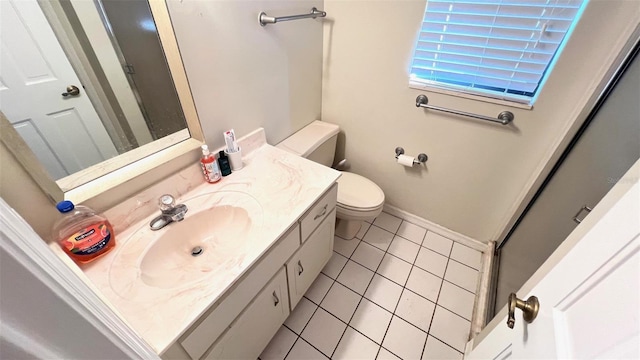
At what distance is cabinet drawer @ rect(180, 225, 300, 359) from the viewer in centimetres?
72

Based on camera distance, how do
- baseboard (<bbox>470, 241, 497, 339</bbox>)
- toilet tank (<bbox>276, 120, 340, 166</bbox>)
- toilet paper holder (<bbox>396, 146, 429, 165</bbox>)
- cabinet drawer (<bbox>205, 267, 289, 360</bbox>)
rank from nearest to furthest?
1. cabinet drawer (<bbox>205, 267, 289, 360</bbox>)
2. baseboard (<bbox>470, 241, 497, 339</bbox>)
3. toilet tank (<bbox>276, 120, 340, 166</bbox>)
4. toilet paper holder (<bbox>396, 146, 429, 165</bbox>)

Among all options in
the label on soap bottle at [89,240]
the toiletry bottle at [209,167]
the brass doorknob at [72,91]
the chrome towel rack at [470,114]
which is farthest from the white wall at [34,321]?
the chrome towel rack at [470,114]

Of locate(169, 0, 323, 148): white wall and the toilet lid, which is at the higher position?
locate(169, 0, 323, 148): white wall

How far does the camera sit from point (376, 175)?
6.37 feet

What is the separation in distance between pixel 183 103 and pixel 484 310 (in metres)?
1.81

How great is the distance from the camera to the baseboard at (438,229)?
1776 mm

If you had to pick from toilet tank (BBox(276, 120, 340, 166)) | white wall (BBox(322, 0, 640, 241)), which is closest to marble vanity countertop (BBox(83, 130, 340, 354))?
toilet tank (BBox(276, 120, 340, 166))

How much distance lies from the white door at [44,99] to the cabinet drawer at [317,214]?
738 millimetres

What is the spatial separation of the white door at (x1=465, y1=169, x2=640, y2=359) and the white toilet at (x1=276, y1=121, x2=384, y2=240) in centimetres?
101

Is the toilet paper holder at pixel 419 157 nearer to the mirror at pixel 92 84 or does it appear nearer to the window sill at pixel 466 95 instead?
the window sill at pixel 466 95

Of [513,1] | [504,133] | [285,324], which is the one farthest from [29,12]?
[504,133]

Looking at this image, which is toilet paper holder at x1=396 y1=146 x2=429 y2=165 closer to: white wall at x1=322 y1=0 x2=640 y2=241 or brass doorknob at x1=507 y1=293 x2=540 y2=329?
white wall at x1=322 y1=0 x2=640 y2=241

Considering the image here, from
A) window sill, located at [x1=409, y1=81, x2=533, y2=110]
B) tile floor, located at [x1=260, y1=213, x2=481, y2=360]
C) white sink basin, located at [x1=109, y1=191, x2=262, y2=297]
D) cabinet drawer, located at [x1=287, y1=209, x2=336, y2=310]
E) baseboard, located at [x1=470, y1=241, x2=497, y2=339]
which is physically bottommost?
tile floor, located at [x1=260, y1=213, x2=481, y2=360]

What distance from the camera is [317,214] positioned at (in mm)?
1144
